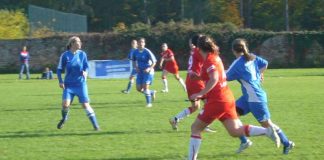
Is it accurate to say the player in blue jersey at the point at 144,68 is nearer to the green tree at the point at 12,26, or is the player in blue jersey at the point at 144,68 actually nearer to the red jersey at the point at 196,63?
the red jersey at the point at 196,63

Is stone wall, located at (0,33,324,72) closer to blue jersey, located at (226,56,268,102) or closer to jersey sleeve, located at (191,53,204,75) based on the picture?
jersey sleeve, located at (191,53,204,75)

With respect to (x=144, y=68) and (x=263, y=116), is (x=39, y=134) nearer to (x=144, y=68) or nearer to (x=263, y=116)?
(x=263, y=116)

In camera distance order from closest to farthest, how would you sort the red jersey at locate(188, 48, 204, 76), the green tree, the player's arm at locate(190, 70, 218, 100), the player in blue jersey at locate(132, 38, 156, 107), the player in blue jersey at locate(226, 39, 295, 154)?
1. the player's arm at locate(190, 70, 218, 100)
2. the player in blue jersey at locate(226, 39, 295, 154)
3. the red jersey at locate(188, 48, 204, 76)
4. the player in blue jersey at locate(132, 38, 156, 107)
5. the green tree

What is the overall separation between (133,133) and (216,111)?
3.84 meters

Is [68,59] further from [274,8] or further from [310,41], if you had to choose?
[274,8]

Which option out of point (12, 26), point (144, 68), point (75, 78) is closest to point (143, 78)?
point (144, 68)

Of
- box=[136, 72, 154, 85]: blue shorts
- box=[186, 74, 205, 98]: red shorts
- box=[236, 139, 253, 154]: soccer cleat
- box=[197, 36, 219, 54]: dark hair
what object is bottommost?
box=[236, 139, 253, 154]: soccer cleat

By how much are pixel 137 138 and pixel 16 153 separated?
2.19m

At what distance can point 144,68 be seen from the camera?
17.0 metres

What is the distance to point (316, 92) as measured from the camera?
21.6 metres

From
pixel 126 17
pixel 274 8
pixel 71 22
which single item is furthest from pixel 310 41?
pixel 126 17

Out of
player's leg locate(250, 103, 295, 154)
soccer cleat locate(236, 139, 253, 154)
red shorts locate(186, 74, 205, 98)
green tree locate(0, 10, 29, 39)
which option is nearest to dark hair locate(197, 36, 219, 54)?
player's leg locate(250, 103, 295, 154)

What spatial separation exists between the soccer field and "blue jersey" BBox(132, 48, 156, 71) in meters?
1.03

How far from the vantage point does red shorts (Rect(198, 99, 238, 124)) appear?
27.4 feet
